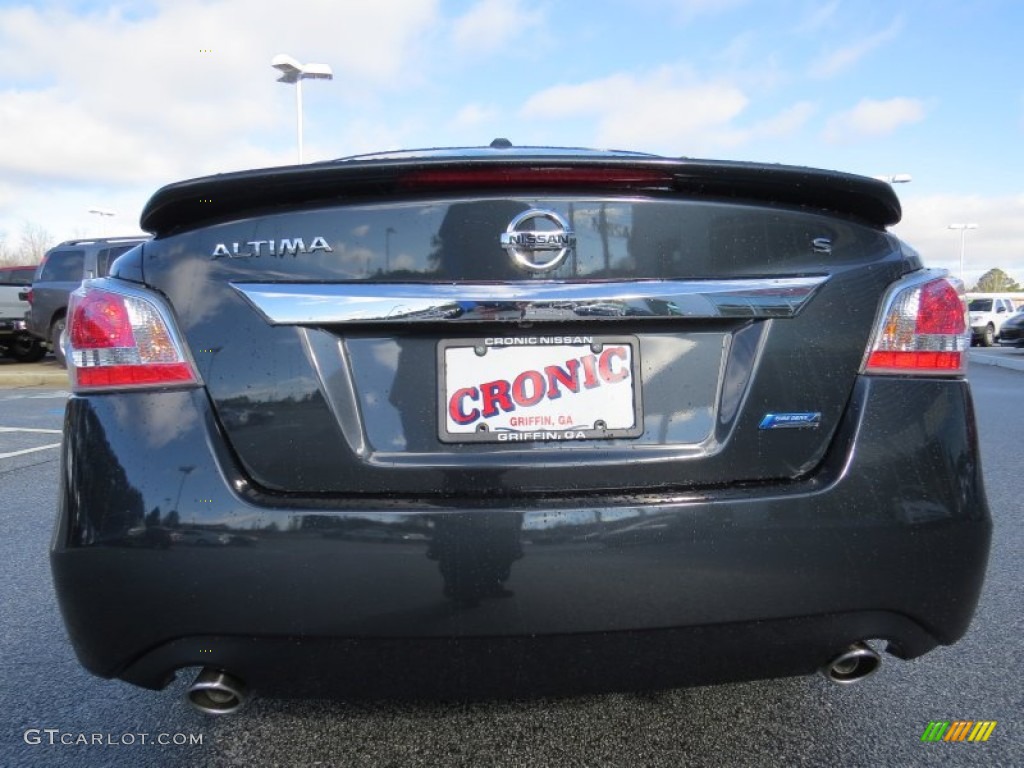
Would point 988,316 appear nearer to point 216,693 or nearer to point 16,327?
point 16,327

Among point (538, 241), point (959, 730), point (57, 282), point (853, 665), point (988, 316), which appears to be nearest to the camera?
point (538, 241)

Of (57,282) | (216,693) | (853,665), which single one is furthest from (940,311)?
(57,282)

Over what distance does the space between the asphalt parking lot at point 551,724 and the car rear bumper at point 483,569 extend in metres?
0.46

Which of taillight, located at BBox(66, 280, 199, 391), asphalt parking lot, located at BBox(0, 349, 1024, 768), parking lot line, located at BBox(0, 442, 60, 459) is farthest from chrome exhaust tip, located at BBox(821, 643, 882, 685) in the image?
parking lot line, located at BBox(0, 442, 60, 459)

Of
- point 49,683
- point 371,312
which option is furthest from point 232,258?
point 49,683

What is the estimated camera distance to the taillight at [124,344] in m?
1.52

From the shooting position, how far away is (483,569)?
142 cm

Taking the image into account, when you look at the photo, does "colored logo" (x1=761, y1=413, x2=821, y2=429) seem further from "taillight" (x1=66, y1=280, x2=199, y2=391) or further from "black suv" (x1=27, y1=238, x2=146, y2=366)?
"black suv" (x1=27, y1=238, x2=146, y2=366)

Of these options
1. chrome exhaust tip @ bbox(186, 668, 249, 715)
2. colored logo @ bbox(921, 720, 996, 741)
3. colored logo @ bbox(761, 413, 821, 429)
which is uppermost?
colored logo @ bbox(761, 413, 821, 429)

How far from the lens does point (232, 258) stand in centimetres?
154

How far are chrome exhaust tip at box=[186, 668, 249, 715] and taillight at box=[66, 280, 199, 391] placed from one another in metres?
0.57

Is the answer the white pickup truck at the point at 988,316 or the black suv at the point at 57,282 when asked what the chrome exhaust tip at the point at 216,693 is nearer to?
the black suv at the point at 57,282

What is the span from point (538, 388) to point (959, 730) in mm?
1447

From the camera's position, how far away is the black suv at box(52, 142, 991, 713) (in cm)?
144
